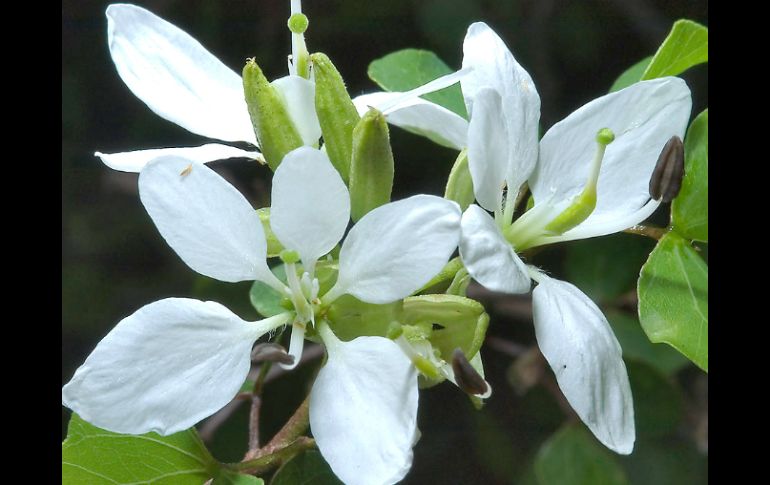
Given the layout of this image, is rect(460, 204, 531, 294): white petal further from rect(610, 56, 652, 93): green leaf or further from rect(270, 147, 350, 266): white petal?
rect(610, 56, 652, 93): green leaf

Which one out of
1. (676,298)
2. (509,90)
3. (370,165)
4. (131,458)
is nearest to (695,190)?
(676,298)

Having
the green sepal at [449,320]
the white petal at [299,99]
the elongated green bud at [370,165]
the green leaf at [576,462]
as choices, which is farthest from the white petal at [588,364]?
the green leaf at [576,462]

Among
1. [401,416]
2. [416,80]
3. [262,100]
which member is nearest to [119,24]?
[262,100]

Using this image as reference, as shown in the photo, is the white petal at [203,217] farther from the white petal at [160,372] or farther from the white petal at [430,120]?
the white petal at [430,120]

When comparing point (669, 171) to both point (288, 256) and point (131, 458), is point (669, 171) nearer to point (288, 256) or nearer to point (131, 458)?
point (288, 256)

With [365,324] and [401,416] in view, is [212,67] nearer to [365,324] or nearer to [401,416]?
[365,324]
